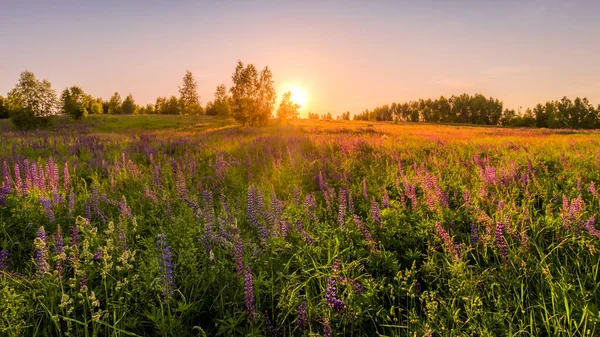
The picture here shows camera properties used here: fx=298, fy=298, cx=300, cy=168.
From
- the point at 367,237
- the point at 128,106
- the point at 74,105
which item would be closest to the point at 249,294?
the point at 367,237

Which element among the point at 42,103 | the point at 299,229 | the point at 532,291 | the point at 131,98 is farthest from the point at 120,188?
the point at 131,98

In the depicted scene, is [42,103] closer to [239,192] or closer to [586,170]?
[239,192]

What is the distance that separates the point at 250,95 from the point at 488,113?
10285 cm

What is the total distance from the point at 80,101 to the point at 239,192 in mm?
67373

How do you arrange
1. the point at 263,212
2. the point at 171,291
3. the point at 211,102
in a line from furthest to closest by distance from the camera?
the point at 211,102 → the point at 263,212 → the point at 171,291

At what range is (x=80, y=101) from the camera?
5719 cm

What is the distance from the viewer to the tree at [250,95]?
42.1 metres

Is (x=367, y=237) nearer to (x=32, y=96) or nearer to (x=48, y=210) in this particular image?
(x=48, y=210)

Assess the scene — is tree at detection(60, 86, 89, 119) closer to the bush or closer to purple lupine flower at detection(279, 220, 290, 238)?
the bush

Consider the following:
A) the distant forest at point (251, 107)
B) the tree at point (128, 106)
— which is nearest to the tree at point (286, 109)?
the distant forest at point (251, 107)

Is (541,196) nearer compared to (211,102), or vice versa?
(541,196)

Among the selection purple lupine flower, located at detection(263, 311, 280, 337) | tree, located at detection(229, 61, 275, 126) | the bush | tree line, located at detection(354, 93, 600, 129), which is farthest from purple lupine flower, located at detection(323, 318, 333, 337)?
tree line, located at detection(354, 93, 600, 129)

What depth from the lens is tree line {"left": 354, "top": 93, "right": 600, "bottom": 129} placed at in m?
85.2

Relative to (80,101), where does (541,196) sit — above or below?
below
